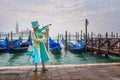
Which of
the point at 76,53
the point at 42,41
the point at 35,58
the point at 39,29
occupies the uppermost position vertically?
the point at 39,29

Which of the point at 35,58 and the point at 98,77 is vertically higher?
the point at 35,58

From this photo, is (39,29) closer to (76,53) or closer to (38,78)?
(38,78)

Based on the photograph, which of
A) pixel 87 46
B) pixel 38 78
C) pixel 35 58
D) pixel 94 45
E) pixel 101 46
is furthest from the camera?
pixel 87 46

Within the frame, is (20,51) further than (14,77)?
Yes

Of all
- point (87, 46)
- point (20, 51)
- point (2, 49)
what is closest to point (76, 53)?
point (87, 46)

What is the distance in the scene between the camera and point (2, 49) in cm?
2211

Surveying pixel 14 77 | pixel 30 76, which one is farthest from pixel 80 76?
pixel 14 77

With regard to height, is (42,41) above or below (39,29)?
below

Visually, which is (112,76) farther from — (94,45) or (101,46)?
(94,45)

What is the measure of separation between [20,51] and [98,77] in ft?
59.9

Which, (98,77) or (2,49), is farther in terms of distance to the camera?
(2,49)

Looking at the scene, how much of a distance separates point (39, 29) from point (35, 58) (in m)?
0.83

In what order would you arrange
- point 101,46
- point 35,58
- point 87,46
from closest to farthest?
point 35,58
point 101,46
point 87,46

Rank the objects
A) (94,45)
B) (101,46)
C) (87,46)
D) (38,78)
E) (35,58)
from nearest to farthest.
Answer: (38,78), (35,58), (101,46), (94,45), (87,46)
